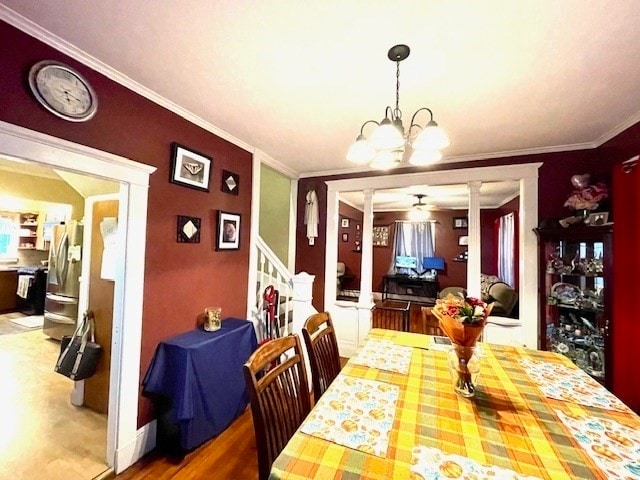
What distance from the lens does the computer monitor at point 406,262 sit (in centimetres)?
731

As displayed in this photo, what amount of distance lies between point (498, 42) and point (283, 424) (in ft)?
6.59

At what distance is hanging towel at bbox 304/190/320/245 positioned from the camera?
12.1 feet

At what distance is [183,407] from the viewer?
5.67 feet

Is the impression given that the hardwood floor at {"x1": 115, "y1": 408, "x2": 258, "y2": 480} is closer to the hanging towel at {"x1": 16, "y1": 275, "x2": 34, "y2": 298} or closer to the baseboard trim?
the baseboard trim

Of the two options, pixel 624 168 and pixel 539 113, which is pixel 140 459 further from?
pixel 624 168

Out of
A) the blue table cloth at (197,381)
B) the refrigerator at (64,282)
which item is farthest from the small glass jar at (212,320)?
the refrigerator at (64,282)

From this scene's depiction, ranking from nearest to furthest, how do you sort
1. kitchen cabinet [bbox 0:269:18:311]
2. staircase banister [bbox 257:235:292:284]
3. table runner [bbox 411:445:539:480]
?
table runner [bbox 411:445:539:480]
staircase banister [bbox 257:235:292:284]
kitchen cabinet [bbox 0:269:18:311]

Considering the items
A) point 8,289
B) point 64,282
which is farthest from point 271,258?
point 8,289

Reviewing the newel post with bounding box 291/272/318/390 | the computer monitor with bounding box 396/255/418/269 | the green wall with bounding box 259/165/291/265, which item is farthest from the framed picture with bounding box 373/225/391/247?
the newel post with bounding box 291/272/318/390

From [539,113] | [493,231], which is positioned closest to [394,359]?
[539,113]

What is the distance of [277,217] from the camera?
166 inches

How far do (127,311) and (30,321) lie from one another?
4.52m

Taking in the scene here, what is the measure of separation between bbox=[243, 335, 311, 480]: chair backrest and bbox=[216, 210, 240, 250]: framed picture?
141 cm

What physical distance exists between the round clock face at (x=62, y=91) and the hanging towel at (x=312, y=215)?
243 cm
